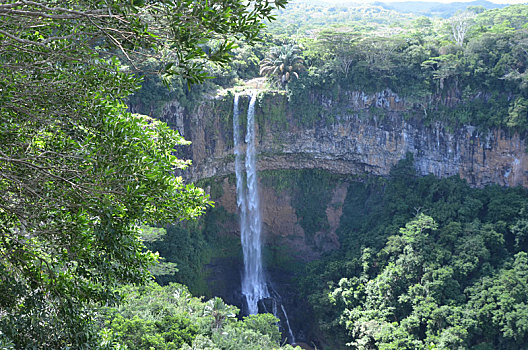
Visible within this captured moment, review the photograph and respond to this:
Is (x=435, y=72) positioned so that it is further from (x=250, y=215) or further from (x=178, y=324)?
(x=178, y=324)

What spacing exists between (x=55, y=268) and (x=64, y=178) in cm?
101

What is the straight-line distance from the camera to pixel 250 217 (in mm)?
30188

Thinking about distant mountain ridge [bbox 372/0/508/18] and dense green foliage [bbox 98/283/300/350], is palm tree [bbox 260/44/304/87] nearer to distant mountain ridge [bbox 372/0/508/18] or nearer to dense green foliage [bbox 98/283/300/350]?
dense green foliage [bbox 98/283/300/350]

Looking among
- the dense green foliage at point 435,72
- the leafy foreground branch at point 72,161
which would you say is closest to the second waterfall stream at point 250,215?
the dense green foliage at point 435,72

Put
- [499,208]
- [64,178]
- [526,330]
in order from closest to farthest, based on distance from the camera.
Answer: [64,178]
[526,330]
[499,208]

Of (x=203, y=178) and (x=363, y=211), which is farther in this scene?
(x=363, y=211)

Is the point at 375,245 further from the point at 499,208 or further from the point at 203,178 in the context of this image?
the point at 203,178

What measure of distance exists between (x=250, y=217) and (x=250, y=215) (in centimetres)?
12

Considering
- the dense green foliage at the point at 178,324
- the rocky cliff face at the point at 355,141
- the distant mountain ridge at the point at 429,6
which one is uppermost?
the distant mountain ridge at the point at 429,6

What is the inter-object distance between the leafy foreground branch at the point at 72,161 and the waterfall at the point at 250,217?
868 inches

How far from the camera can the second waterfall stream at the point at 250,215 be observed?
28.4m

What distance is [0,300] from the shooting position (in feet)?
19.8

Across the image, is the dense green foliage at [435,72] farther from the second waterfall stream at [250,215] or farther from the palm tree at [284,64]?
the second waterfall stream at [250,215]

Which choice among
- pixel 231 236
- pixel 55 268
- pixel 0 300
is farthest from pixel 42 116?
pixel 231 236
